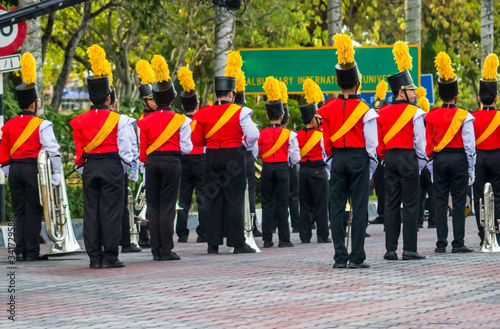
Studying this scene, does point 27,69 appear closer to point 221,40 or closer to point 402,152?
point 402,152

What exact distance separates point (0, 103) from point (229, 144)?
390 centimetres

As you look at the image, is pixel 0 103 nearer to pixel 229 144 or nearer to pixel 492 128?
pixel 229 144

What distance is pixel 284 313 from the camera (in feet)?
28.1

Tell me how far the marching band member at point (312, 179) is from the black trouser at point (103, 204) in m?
4.41

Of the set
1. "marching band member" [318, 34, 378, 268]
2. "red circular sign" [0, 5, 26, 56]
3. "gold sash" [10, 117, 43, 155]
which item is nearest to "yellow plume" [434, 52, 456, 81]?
"marching band member" [318, 34, 378, 268]

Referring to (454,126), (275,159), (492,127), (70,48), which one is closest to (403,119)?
(454,126)

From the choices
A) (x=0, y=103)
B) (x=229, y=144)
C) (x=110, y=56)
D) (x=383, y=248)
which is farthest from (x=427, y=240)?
(x=110, y=56)

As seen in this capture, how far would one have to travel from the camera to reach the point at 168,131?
13.5 metres

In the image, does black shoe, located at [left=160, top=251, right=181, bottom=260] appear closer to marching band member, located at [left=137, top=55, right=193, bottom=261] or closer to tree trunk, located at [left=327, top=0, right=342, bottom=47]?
marching band member, located at [left=137, top=55, right=193, bottom=261]

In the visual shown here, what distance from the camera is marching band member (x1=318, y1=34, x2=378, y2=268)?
480 inches

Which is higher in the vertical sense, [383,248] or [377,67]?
[377,67]

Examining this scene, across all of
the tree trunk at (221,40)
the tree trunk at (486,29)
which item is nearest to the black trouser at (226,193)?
the tree trunk at (221,40)

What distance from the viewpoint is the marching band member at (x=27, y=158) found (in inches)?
544

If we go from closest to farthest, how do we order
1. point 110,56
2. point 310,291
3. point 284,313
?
point 284,313 < point 310,291 < point 110,56
